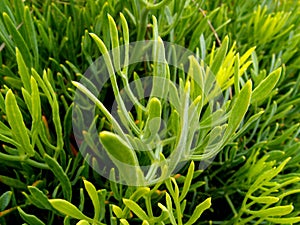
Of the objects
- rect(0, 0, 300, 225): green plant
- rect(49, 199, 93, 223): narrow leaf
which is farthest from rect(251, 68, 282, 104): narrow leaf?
rect(49, 199, 93, 223): narrow leaf

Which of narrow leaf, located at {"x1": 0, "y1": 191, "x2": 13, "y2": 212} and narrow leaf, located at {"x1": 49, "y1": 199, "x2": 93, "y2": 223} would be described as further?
narrow leaf, located at {"x1": 0, "y1": 191, "x2": 13, "y2": 212}

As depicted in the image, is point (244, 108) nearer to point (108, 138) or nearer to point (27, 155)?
point (108, 138)

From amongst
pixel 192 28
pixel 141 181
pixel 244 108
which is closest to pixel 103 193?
pixel 141 181

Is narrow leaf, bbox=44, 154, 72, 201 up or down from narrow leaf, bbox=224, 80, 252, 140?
down

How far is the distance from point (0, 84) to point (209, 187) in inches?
13.2

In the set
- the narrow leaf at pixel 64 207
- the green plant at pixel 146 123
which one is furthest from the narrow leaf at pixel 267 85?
the narrow leaf at pixel 64 207

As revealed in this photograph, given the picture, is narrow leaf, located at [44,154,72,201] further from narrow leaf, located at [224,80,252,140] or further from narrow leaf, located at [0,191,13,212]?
narrow leaf, located at [224,80,252,140]

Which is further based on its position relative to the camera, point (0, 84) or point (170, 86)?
point (0, 84)

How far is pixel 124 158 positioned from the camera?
0.34m

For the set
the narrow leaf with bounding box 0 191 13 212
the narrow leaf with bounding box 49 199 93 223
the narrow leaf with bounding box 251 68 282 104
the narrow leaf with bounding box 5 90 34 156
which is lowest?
the narrow leaf with bounding box 0 191 13 212

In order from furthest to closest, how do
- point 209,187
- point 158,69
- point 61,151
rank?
point 209,187 → point 61,151 → point 158,69

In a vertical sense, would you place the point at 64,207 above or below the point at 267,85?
below

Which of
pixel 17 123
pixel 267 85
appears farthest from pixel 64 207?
pixel 267 85

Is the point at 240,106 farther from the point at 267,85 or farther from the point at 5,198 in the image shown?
the point at 5,198
